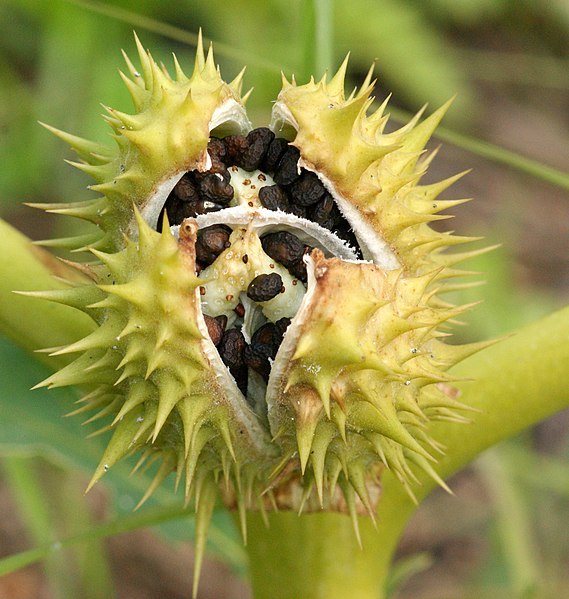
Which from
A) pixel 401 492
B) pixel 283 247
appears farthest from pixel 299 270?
pixel 401 492

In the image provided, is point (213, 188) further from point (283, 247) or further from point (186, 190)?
point (283, 247)

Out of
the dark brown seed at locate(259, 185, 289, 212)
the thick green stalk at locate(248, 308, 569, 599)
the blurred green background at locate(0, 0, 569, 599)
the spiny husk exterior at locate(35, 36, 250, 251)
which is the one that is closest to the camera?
the spiny husk exterior at locate(35, 36, 250, 251)

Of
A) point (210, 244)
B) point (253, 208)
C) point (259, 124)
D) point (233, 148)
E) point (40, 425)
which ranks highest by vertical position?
point (259, 124)

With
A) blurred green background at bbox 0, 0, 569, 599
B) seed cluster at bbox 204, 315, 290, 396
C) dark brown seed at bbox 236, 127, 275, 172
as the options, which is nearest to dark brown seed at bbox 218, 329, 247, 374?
seed cluster at bbox 204, 315, 290, 396

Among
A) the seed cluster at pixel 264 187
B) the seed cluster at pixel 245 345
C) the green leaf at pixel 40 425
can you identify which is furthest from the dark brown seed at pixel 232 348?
the green leaf at pixel 40 425

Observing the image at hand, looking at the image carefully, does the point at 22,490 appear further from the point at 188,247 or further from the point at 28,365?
the point at 188,247

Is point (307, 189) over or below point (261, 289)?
over

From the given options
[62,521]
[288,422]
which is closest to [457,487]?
[62,521]

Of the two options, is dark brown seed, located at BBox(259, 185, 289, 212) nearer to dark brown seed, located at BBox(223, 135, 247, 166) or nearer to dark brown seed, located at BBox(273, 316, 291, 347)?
dark brown seed, located at BBox(223, 135, 247, 166)
